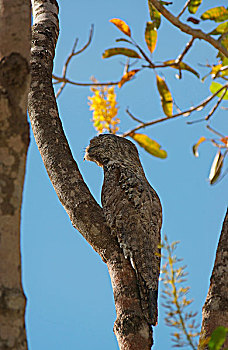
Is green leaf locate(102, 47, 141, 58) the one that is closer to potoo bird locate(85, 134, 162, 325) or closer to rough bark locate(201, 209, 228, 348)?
potoo bird locate(85, 134, 162, 325)

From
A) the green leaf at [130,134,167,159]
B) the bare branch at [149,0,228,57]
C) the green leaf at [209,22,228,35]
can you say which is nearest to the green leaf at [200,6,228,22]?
the green leaf at [209,22,228,35]

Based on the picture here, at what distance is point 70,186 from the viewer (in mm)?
2922

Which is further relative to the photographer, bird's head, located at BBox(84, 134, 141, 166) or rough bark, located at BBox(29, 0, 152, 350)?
bird's head, located at BBox(84, 134, 141, 166)

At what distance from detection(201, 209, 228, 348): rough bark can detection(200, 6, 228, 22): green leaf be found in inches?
66.4

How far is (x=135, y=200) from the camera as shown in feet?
11.9

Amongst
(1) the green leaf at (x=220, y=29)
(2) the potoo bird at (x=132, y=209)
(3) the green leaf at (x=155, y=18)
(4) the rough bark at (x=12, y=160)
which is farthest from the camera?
(3) the green leaf at (x=155, y=18)

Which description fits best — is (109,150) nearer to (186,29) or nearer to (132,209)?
(132,209)

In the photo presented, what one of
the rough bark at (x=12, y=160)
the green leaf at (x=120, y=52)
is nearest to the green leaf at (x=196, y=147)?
the green leaf at (x=120, y=52)

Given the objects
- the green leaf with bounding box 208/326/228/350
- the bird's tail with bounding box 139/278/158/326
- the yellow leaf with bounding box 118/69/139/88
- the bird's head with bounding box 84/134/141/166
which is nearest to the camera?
the green leaf with bounding box 208/326/228/350

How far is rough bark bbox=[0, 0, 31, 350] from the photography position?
119 cm

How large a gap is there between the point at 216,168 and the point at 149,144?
2.24 ft

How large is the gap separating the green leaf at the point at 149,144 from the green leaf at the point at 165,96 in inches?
14.2

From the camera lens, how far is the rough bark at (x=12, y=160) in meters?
1.19

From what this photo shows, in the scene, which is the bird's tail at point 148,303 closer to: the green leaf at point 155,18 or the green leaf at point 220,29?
the green leaf at point 220,29
